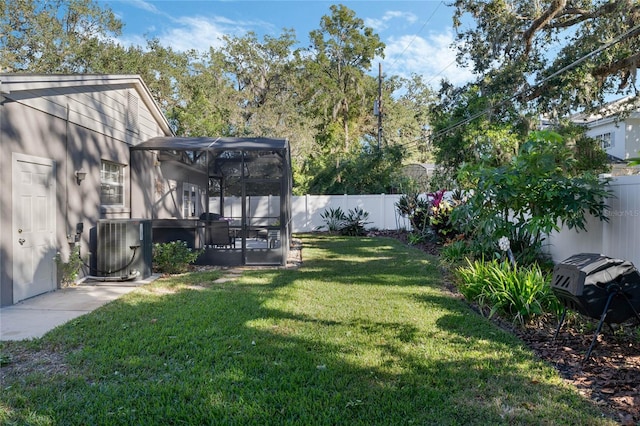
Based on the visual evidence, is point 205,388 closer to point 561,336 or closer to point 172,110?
point 561,336

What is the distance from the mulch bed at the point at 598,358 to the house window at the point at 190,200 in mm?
10521

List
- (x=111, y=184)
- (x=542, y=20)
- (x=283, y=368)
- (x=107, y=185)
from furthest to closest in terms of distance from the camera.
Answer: (x=542, y=20), (x=111, y=184), (x=107, y=185), (x=283, y=368)

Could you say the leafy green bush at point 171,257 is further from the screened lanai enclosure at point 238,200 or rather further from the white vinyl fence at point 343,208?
the white vinyl fence at point 343,208

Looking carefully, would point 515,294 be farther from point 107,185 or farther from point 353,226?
point 353,226

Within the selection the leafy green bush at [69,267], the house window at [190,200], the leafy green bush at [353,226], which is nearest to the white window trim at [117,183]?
the leafy green bush at [69,267]

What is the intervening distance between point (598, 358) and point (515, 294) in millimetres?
1238

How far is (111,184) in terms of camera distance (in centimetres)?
859

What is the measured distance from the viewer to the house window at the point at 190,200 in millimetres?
13070

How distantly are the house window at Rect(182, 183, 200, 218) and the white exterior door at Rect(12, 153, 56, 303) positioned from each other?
6.54 meters

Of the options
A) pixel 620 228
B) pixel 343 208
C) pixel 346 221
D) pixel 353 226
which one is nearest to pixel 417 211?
pixel 353 226

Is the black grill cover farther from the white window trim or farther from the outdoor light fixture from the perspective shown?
the white window trim

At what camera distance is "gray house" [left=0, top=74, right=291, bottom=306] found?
5.68 meters

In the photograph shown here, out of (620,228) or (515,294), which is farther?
(620,228)

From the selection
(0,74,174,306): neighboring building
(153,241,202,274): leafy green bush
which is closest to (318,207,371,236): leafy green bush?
(153,241,202,274): leafy green bush
